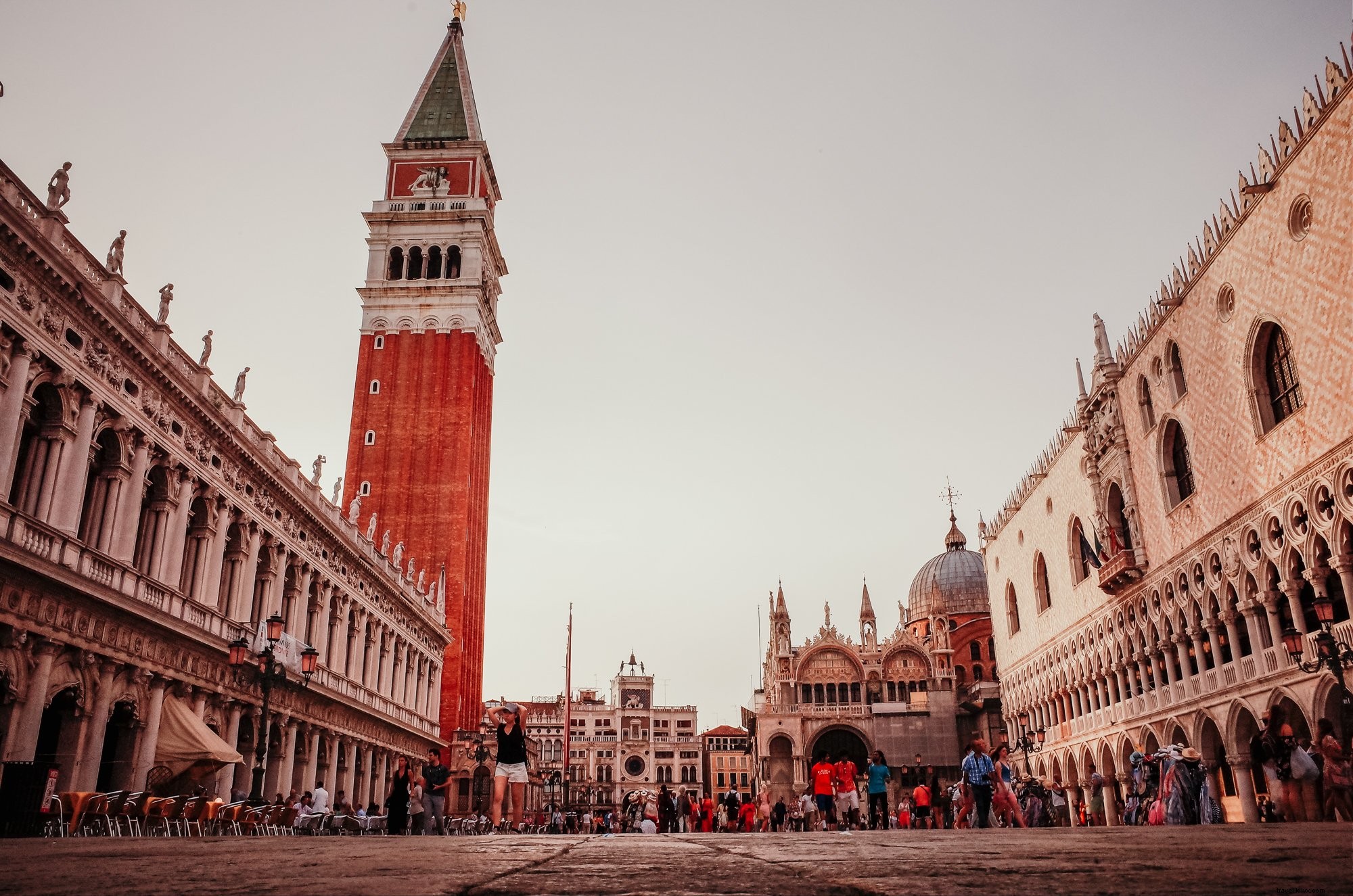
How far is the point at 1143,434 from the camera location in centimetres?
3059

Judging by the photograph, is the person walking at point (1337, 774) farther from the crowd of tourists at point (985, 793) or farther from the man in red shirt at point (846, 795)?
the man in red shirt at point (846, 795)

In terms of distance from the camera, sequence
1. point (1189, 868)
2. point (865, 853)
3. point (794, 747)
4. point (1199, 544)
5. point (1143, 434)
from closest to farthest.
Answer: point (1189, 868), point (865, 853), point (1199, 544), point (1143, 434), point (794, 747)

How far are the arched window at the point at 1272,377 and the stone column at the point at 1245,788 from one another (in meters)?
8.96

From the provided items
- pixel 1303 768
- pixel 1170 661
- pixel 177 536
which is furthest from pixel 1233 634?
pixel 177 536

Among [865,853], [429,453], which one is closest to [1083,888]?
[865,853]

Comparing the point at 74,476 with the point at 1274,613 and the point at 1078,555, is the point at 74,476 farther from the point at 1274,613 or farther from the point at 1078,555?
the point at 1078,555

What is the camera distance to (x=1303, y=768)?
45.9ft

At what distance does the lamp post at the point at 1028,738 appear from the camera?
135 ft

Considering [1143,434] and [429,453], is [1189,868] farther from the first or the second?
[429,453]

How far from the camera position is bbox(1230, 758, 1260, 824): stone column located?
82.9 feet

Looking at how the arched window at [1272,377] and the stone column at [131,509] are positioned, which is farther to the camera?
the arched window at [1272,377]

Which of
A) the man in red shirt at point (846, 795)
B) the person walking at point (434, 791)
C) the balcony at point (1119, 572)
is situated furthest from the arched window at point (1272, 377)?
the person walking at point (434, 791)

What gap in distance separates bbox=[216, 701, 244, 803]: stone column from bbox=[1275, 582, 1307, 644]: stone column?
24.0m

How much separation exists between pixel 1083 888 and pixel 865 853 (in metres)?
2.04
